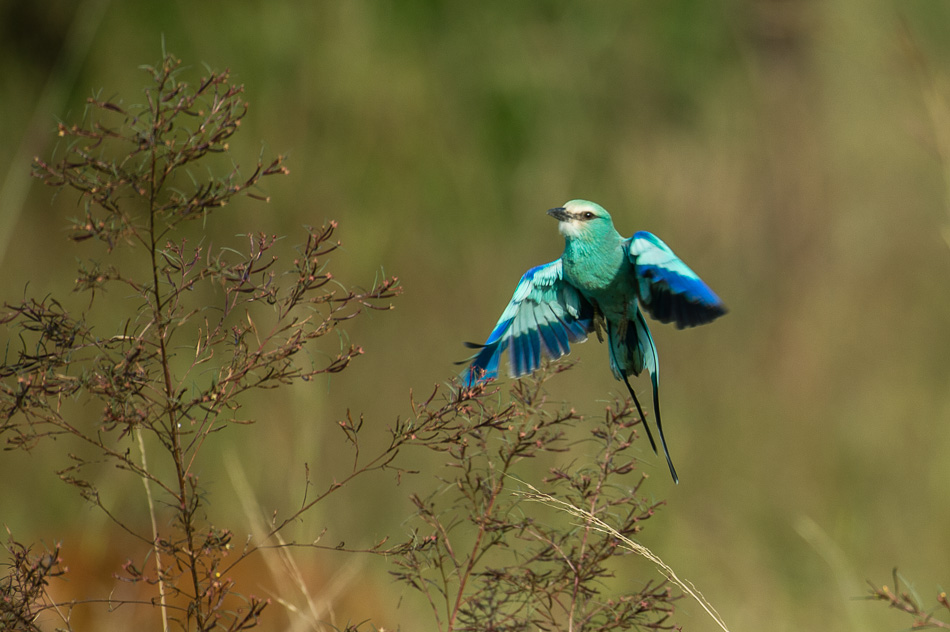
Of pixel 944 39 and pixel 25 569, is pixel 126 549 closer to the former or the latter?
pixel 25 569

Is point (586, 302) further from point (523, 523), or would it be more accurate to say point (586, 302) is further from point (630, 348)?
point (523, 523)

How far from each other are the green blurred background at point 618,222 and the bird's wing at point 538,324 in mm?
1720

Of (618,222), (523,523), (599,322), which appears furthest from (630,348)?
(618,222)

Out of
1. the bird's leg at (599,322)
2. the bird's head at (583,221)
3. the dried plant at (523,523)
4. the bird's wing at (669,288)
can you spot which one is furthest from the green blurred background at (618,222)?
the dried plant at (523,523)

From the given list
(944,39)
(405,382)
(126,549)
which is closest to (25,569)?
(126,549)

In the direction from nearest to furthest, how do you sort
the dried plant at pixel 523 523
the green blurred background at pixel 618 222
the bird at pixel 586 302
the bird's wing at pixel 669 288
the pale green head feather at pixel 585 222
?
the dried plant at pixel 523 523 < the bird's wing at pixel 669 288 < the bird at pixel 586 302 < the pale green head feather at pixel 585 222 < the green blurred background at pixel 618 222

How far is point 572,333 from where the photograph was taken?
2180 mm

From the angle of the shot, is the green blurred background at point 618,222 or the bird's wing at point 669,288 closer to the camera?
the bird's wing at point 669,288

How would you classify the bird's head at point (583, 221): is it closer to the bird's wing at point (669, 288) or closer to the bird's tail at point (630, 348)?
the bird's wing at point (669, 288)

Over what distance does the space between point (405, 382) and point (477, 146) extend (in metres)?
1.30

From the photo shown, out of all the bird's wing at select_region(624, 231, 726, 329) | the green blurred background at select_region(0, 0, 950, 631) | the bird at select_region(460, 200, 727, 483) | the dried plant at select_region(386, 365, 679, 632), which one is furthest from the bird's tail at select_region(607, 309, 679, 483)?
the green blurred background at select_region(0, 0, 950, 631)

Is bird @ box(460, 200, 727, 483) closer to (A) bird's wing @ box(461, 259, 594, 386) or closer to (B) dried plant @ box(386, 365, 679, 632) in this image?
(A) bird's wing @ box(461, 259, 594, 386)

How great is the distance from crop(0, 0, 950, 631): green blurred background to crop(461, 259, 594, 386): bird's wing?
1720 mm

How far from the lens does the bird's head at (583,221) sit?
6.98 feet
